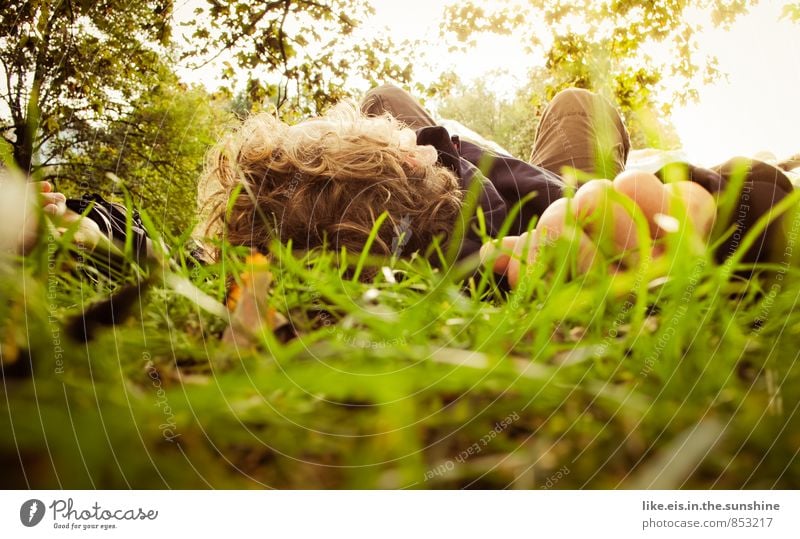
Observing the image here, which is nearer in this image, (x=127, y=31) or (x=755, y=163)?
(x=755, y=163)

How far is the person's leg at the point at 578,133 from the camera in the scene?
1163 millimetres

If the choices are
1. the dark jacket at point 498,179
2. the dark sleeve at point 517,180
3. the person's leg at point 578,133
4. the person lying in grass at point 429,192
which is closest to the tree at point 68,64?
the person lying in grass at point 429,192

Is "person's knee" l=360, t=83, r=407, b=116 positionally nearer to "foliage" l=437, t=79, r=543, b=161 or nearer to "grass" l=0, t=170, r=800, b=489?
"foliage" l=437, t=79, r=543, b=161

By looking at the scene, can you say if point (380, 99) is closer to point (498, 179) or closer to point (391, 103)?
point (391, 103)

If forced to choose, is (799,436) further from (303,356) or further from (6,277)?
(6,277)

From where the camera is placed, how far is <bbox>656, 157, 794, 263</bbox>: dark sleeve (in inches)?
14.9

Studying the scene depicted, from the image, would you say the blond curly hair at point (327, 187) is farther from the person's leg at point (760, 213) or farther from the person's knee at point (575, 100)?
the person's knee at point (575, 100)

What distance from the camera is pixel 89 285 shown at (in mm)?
348

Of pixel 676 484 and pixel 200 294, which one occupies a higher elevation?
pixel 200 294

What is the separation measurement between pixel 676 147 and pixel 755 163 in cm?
17

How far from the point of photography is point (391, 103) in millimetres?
1198

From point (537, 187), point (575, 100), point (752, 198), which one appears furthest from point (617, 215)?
point (575, 100)
